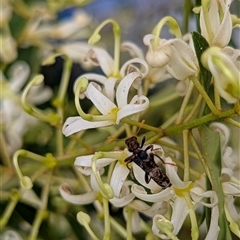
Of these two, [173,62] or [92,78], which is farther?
[92,78]

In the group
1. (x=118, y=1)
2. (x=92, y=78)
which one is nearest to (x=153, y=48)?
(x=92, y=78)

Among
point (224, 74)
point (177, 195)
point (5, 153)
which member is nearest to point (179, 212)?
point (177, 195)

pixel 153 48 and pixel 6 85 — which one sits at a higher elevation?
pixel 153 48

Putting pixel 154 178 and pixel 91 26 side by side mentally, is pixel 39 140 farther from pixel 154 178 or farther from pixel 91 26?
pixel 154 178

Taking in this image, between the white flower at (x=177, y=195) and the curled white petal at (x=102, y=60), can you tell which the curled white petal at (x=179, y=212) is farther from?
the curled white petal at (x=102, y=60)

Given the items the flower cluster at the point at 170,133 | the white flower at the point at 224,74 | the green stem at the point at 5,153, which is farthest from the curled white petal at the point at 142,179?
the green stem at the point at 5,153

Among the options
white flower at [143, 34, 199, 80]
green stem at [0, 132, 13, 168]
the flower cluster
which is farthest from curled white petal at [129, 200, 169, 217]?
green stem at [0, 132, 13, 168]
